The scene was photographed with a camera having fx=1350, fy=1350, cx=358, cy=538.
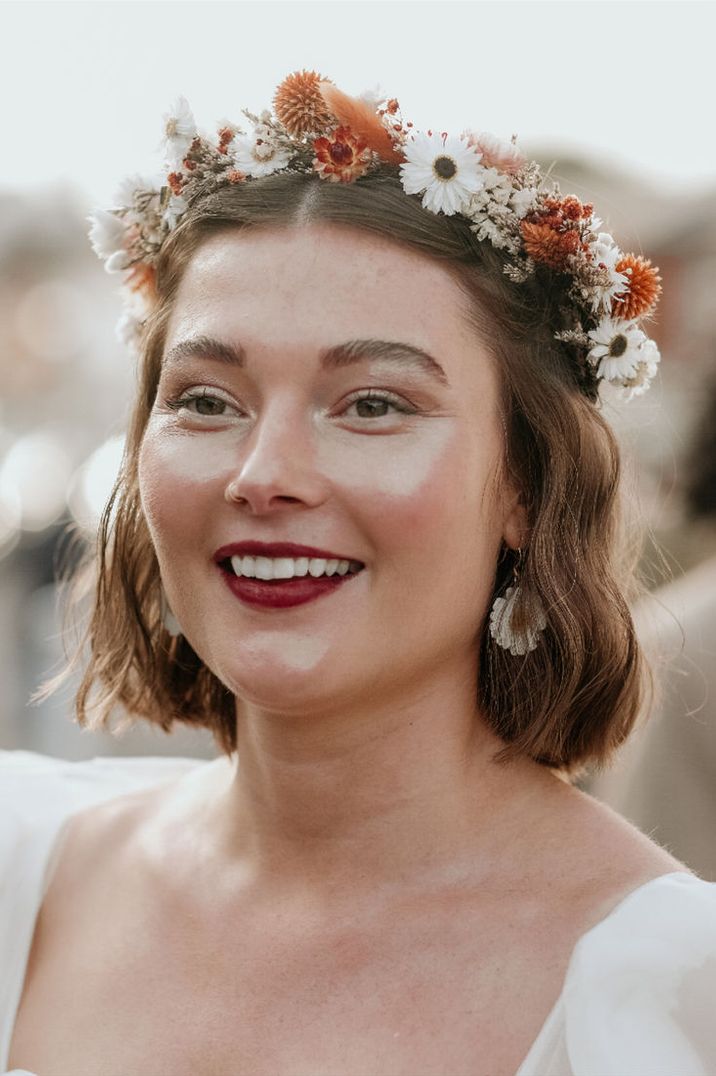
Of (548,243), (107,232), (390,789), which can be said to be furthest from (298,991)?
(107,232)

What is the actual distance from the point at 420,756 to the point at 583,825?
32cm

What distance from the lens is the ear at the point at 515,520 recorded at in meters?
2.55

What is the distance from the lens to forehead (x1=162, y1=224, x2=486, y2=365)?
2320 mm

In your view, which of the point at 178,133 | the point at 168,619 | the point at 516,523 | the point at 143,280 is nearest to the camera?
the point at 516,523

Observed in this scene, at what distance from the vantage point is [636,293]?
268cm

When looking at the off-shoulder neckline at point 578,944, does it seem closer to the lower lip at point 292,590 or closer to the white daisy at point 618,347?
the lower lip at point 292,590

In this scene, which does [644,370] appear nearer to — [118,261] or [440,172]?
[440,172]

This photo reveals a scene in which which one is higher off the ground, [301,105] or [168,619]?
[301,105]

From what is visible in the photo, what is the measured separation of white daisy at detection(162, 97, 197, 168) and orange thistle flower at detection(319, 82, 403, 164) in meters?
0.32

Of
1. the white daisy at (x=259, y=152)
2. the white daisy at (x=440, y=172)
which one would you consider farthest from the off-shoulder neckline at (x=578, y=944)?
the white daisy at (x=259, y=152)

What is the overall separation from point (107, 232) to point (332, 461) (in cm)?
104

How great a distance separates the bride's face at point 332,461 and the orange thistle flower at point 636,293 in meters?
0.36

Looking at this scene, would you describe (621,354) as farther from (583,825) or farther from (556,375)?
(583,825)

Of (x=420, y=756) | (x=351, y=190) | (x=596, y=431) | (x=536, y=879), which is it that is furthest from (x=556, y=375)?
(x=536, y=879)
